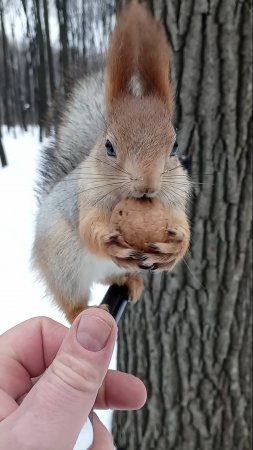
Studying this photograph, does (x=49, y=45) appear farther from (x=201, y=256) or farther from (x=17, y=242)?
(x=201, y=256)

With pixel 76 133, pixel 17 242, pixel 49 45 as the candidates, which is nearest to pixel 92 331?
pixel 76 133

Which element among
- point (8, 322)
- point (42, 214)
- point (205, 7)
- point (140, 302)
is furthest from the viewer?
point (8, 322)

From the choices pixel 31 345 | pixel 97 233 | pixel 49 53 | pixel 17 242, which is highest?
pixel 97 233

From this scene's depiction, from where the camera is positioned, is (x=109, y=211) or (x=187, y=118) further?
(x=187, y=118)

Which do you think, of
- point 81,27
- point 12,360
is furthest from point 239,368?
point 81,27

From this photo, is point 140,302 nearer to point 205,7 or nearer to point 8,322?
point 8,322

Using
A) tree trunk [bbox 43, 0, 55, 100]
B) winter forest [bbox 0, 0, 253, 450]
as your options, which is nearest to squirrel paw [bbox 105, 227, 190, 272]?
→ winter forest [bbox 0, 0, 253, 450]

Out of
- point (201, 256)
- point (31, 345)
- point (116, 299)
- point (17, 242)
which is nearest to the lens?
point (116, 299)
